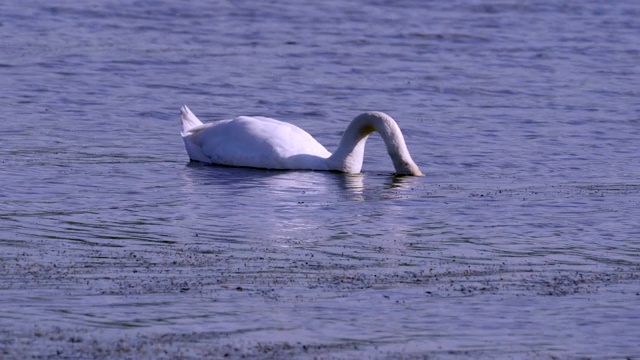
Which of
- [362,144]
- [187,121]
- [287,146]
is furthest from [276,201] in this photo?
[187,121]

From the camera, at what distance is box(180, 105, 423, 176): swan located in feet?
39.6

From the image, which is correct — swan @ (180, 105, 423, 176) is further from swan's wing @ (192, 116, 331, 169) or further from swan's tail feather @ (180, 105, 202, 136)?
swan's tail feather @ (180, 105, 202, 136)

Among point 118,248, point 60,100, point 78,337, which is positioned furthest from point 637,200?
point 60,100

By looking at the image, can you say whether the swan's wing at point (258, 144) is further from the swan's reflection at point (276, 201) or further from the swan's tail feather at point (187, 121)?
the swan's tail feather at point (187, 121)

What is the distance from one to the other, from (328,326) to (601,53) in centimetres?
1347

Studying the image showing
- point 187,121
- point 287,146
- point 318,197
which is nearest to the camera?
point 318,197

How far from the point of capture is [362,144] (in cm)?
1227

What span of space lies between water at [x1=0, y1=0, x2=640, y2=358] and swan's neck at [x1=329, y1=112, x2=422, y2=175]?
0.18 m

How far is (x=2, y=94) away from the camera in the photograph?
1502cm

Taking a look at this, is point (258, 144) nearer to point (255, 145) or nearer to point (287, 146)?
point (255, 145)

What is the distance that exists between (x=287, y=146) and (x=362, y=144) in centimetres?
61

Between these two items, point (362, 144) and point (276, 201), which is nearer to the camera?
point (276, 201)

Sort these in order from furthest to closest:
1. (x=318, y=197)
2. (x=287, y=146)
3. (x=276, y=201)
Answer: (x=287, y=146), (x=318, y=197), (x=276, y=201)

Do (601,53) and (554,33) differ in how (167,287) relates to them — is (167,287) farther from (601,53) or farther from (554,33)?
(554,33)
